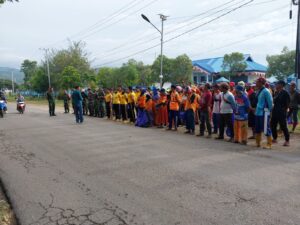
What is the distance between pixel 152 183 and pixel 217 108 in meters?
5.72

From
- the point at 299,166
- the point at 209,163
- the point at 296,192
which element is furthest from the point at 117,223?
the point at 299,166

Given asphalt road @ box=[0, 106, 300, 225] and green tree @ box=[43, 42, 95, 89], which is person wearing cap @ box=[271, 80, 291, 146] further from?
green tree @ box=[43, 42, 95, 89]

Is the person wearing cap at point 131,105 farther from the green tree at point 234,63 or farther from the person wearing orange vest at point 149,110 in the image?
the green tree at point 234,63

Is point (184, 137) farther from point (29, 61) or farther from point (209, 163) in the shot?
point (29, 61)

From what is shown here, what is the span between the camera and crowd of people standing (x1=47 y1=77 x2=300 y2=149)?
9.21 metres

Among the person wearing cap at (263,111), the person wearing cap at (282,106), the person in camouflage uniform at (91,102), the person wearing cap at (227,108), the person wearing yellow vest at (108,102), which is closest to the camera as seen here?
the person wearing cap at (263,111)

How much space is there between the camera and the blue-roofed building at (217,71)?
162 ft

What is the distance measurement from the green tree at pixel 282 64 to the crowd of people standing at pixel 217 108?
3267 centimetres

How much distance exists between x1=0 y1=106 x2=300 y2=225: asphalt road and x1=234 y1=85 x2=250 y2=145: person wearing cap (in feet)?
1.56

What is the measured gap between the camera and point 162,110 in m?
14.1

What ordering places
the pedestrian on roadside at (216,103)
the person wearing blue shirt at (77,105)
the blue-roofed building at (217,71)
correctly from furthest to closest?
the blue-roofed building at (217,71), the person wearing blue shirt at (77,105), the pedestrian on roadside at (216,103)

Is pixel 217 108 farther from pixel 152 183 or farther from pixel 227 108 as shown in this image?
pixel 152 183

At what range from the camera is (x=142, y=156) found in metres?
8.09

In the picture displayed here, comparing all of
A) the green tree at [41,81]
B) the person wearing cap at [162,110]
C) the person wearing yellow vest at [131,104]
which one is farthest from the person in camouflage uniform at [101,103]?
the green tree at [41,81]
